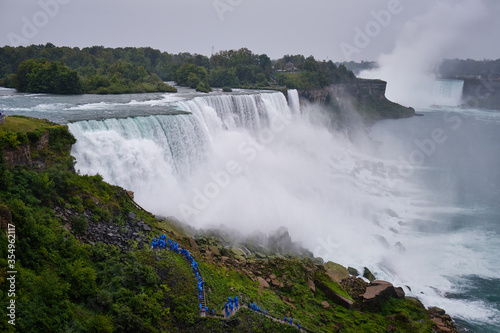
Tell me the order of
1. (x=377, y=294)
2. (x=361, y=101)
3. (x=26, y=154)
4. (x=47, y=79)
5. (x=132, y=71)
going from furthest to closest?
(x=361, y=101) < (x=132, y=71) < (x=47, y=79) < (x=377, y=294) < (x=26, y=154)

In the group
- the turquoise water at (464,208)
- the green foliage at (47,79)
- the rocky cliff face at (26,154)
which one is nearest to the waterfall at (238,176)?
the rocky cliff face at (26,154)

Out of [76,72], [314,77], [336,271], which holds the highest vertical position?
[314,77]

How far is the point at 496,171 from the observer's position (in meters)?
33.3

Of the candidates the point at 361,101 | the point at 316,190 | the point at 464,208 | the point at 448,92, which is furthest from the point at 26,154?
the point at 448,92

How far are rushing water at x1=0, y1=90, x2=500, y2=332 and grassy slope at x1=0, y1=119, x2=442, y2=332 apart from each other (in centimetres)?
301

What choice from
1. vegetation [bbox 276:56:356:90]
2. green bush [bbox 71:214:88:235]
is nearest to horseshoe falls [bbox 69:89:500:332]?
green bush [bbox 71:214:88:235]

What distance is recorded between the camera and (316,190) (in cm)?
2608

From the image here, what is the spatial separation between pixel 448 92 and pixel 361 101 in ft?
96.3

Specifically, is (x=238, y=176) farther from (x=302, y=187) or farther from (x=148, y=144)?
(x=148, y=144)

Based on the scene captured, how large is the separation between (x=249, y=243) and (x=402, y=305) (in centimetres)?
652

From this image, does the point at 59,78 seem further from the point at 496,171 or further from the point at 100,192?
the point at 496,171

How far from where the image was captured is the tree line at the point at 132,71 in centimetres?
3105

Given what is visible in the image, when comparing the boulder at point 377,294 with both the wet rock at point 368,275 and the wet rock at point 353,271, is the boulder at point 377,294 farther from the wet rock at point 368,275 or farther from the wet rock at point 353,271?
the wet rock at point 353,271

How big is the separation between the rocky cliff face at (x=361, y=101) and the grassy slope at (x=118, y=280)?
41.5 metres
